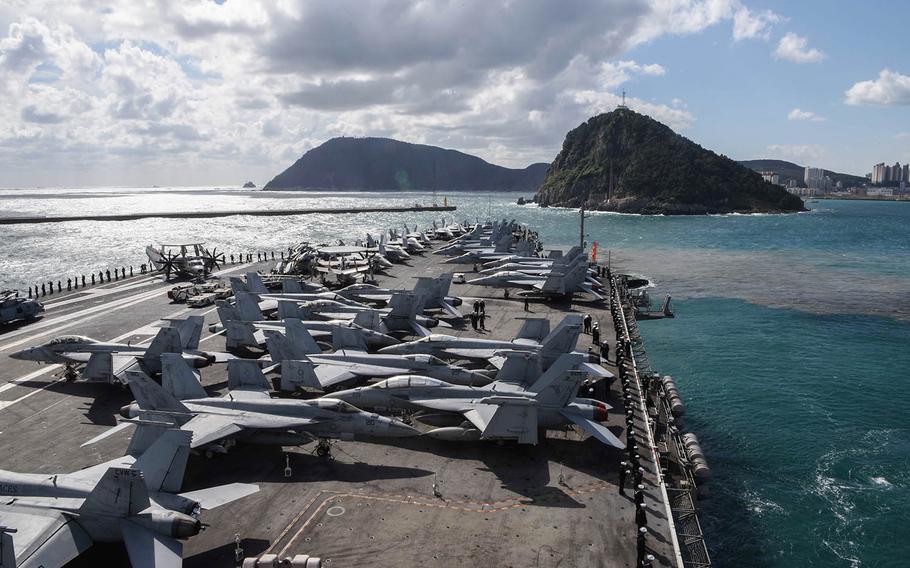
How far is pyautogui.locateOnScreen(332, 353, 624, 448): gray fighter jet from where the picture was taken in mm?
27828

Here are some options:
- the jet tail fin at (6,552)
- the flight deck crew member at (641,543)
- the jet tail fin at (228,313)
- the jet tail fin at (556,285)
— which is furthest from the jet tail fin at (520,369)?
the jet tail fin at (556,285)

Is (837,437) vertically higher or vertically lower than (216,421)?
lower

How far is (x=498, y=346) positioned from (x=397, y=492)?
1685 centimetres

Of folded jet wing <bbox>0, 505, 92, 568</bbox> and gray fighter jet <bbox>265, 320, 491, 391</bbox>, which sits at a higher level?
gray fighter jet <bbox>265, 320, 491, 391</bbox>

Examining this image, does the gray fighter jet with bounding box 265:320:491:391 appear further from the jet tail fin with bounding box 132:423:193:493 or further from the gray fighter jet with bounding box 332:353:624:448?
the jet tail fin with bounding box 132:423:193:493

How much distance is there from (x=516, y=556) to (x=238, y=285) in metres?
50.3

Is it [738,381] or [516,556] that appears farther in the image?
[738,381]

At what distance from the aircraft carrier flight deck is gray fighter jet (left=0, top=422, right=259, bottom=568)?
1925 mm

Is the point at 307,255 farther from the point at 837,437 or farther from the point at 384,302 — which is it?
the point at 837,437

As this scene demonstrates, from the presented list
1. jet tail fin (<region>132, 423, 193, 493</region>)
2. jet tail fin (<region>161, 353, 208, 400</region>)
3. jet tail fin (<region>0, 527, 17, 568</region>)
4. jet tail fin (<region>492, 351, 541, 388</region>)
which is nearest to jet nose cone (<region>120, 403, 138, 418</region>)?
jet tail fin (<region>161, 353, 208, 400</region>)

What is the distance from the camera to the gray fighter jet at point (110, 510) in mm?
17844

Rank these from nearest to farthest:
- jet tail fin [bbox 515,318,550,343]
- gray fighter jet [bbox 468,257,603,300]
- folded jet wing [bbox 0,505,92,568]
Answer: folded jet wing [bbox 0,505,92,568], jet tail fin [bbox 515,318,550,343], gray fighter jet [bbox 468,257,603,300]

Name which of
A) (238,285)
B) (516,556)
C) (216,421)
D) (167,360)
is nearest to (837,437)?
(516,556)

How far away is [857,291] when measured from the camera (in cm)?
8875
